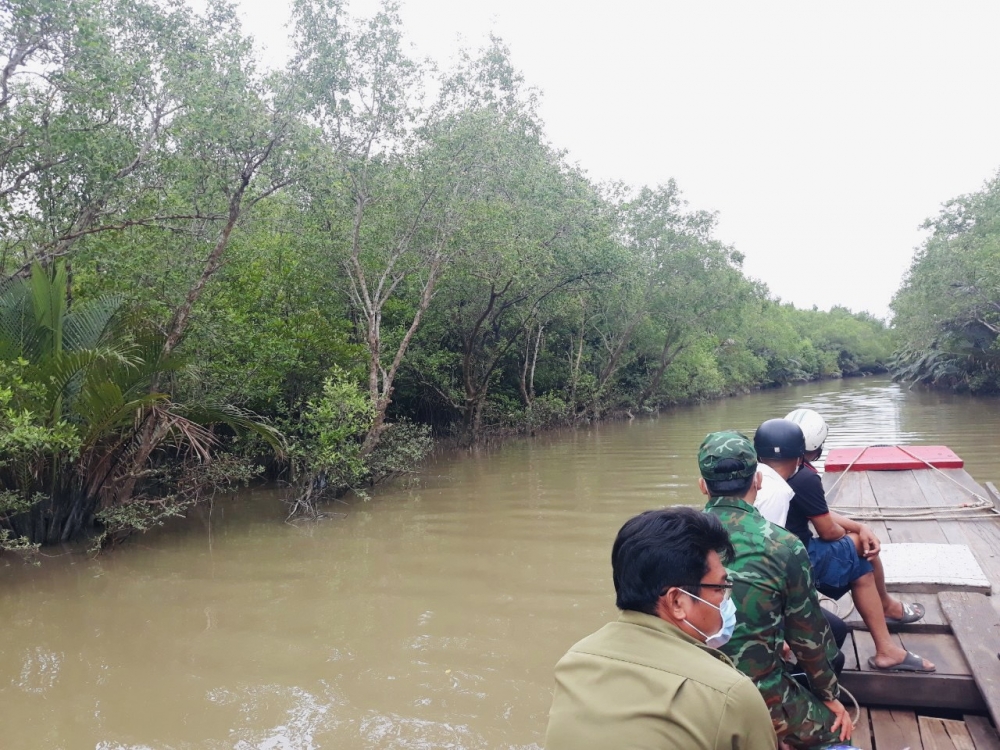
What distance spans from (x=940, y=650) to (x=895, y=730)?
67cm

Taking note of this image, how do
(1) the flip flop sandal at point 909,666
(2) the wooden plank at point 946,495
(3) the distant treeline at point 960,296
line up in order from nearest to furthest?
1. (1) the flip flop sandal at point 909,666
2. (2) the wooden plank at point 946,495
3. (3) the distant treeline at point 960,296

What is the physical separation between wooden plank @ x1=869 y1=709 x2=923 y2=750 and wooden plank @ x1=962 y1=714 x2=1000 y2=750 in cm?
19

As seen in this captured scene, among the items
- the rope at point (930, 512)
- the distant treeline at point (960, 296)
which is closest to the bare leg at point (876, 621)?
the rope at point (930, 512)

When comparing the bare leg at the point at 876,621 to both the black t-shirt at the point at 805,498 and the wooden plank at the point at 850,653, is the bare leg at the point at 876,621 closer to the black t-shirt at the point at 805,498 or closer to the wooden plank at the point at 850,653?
the wooden plank at the point at 850,653

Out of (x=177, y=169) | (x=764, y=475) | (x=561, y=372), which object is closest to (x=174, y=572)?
(x=177, y=169)

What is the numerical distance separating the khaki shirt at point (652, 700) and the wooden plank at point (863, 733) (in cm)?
158

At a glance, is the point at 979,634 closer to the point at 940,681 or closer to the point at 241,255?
the point at 940,681

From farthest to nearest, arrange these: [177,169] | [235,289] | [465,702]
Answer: [235,289] < [177,169] < [465,702]

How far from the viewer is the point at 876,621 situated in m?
3.38

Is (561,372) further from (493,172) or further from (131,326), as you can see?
(131,326)

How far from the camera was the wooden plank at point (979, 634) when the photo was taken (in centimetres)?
304

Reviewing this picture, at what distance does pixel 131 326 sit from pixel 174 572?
268 cm

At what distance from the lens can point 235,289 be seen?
36.6 feet

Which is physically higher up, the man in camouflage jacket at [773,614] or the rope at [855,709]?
the man in camouflage jacket at [773,614]
